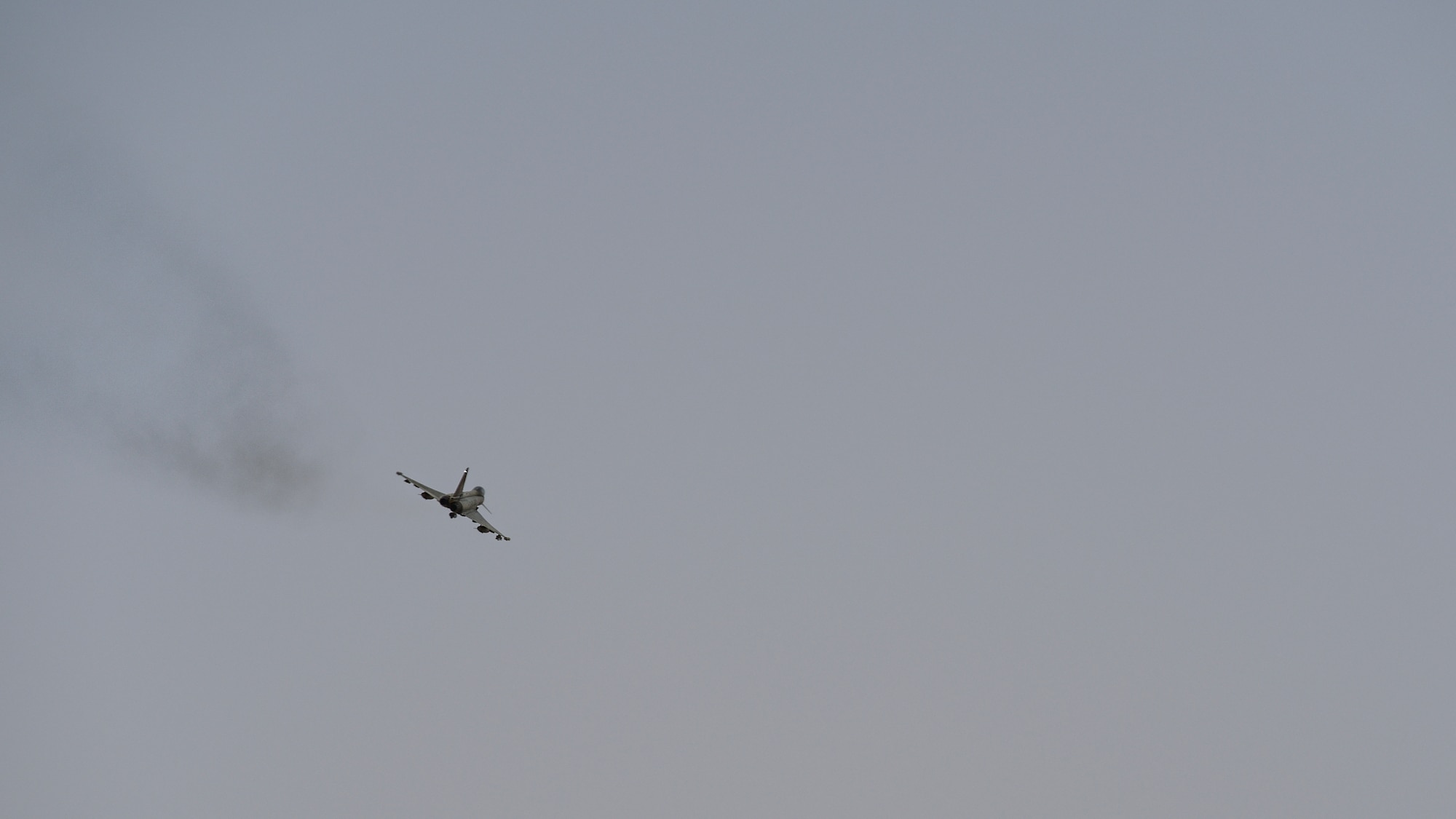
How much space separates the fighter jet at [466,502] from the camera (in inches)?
5349

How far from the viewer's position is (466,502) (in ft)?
455

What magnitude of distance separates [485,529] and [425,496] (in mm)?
6525

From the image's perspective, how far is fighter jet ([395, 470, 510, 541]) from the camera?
136 meters

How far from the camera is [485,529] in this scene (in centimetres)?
13912

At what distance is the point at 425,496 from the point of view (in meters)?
135
